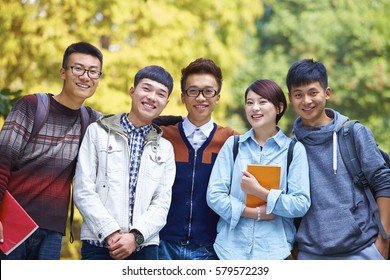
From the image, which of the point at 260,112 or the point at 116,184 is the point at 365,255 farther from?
the point at 116,184

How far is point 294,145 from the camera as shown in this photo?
2604 millimetres

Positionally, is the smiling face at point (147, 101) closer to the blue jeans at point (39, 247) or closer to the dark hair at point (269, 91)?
the dark hair at point (269, 91)

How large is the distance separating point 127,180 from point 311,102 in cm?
83

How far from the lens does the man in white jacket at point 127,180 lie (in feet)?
7.97

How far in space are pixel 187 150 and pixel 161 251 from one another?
443mm

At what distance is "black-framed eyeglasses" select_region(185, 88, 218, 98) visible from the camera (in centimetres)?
275

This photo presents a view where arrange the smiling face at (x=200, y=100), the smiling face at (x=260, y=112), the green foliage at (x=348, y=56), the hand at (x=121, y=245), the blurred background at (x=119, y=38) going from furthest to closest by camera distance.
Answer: the green foliage at (x=348, y=56), the blurred background at (x=119, y=38), the smiling face at (x=200, y=100), the smiling face at (x=260, y=112), the hand at (x=121, y=245)

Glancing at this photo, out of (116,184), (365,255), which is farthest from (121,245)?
(365,255)

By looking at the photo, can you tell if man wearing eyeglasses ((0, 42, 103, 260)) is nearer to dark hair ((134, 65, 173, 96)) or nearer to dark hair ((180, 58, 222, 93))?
dark hair ((134, 65, 173, 96))

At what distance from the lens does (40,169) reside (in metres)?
2.52

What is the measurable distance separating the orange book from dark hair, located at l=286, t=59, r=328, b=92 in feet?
1.34

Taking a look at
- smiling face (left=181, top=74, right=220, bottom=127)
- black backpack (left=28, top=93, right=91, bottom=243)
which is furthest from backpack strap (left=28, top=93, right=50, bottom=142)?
smiling face (left=181, top=74, right=220, bottom=127)

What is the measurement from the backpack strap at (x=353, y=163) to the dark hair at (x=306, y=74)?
0.23 metres

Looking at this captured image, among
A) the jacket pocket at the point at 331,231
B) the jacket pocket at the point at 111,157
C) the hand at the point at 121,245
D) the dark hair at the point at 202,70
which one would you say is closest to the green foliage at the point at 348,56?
the dark hair at the point at 202,70
